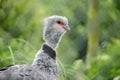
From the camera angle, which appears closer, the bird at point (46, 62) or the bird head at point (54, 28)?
the bird at point (46, 62)

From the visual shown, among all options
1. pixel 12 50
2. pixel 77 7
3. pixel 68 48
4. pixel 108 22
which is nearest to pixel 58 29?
pixel 12 50

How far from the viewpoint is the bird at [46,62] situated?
5613 mm

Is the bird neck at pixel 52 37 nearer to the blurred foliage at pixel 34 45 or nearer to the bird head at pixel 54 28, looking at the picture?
the bird head at pixel 54 28

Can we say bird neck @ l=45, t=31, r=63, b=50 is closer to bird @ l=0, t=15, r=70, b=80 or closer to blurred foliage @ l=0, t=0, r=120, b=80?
bird @ l=0, t=15, r=70, b=80

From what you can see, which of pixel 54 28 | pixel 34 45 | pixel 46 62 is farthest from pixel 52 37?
pixel 34 45

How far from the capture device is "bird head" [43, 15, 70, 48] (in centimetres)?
592

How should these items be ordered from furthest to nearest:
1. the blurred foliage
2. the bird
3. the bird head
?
the blurred foliage < the bird head < the bird

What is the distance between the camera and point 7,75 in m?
5.52

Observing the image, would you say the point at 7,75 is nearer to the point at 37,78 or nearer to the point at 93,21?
the point at 37,78

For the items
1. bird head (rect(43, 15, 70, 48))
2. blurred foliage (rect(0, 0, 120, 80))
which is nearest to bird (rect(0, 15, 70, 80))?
bird head (rect(43, 15, 70, 48))

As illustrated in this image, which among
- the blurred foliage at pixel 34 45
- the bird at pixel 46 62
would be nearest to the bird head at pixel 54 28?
the bird at pixel 46 62

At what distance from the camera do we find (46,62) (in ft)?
19.2

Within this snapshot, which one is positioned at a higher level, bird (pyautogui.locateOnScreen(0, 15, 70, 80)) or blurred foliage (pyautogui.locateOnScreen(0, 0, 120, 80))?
blurred foliage (pyautogui.locateOnScreen(0, 0, 120, 80))

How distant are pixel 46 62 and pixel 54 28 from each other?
0.97 ft
